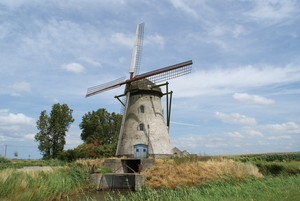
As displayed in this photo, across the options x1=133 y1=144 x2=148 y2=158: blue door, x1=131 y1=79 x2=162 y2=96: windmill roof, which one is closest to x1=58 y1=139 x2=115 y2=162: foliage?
x1=133 y1=144 x2=148 y2=158: blue door

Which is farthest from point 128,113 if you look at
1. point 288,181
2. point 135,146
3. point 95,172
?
point 288,181

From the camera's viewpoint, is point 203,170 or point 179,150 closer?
point 203,170

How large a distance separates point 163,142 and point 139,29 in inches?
464

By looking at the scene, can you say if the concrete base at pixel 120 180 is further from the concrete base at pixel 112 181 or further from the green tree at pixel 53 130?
the green tree at pixel 53 130

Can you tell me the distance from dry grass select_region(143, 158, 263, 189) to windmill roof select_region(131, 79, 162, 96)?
8.43 metres

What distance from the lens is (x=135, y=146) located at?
19.6 m

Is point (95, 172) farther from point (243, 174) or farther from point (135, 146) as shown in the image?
point (243, 174)

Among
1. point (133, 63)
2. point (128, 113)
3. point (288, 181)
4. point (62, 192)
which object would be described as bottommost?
point (62, 192)

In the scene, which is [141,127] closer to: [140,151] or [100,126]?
[140,151]

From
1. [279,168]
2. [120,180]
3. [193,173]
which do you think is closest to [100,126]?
[120,180]

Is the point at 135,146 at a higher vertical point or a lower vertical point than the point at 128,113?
lower

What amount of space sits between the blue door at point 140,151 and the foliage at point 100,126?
15.1 m

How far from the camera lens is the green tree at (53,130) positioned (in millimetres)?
29172

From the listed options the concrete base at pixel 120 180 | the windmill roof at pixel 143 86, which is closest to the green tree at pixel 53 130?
the windmill roof at pixel 143 86
